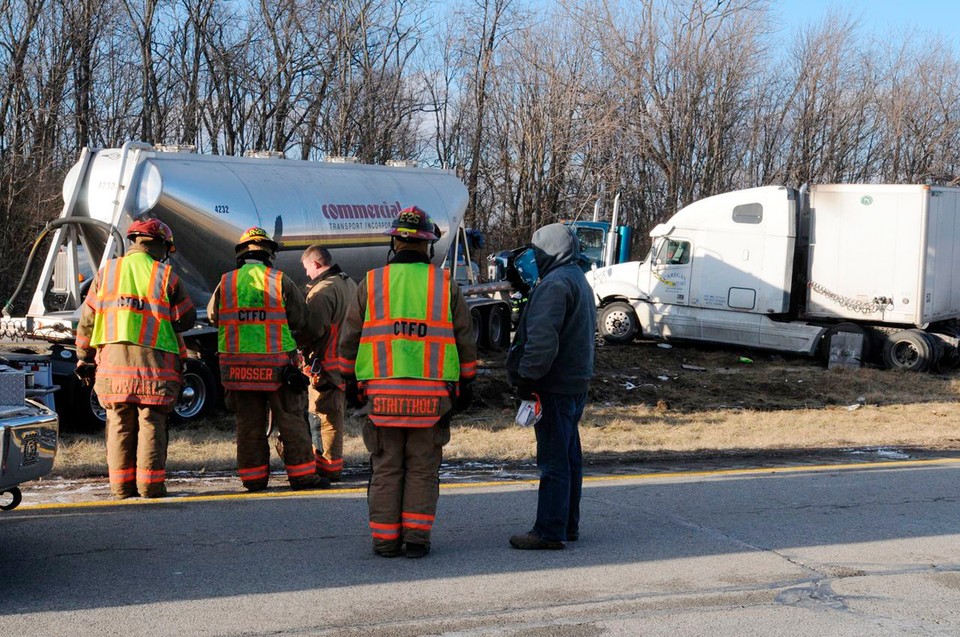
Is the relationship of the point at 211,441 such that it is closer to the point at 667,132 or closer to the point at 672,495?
the point at 672,495

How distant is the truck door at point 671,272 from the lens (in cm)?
2106

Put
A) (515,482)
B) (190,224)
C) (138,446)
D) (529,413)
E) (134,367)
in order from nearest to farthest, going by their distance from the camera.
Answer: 1. (529,413)
2. (134,367)
3. (138,446)
4. (515,482)
5. (190,224)

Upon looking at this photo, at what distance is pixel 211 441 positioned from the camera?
10742 millimetres

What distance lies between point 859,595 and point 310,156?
27.8 m

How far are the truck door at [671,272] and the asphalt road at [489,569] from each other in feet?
43.6

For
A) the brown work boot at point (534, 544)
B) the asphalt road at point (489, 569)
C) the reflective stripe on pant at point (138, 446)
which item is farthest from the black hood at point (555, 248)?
the reflective stripe on pant at point (138, 446)

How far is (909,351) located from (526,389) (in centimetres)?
1518

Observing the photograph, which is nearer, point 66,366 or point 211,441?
point 211,441

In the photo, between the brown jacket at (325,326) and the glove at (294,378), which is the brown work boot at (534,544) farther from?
the brown jacket at (325,326)

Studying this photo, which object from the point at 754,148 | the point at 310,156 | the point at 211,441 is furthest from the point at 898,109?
the point at 211,441

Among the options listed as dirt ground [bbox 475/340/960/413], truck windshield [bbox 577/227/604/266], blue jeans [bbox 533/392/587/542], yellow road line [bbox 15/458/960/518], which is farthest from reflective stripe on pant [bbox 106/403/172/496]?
truck windshield [bbox 577/227/604/266]

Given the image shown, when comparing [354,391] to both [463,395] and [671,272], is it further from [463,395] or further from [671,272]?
[671,272]

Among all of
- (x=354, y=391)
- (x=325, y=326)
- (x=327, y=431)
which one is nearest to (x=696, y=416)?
(x=327, y=431)

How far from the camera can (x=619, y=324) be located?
21859 millimetres
